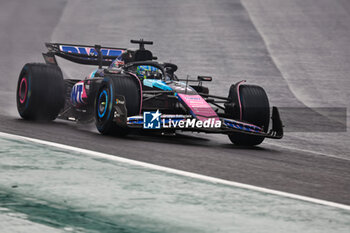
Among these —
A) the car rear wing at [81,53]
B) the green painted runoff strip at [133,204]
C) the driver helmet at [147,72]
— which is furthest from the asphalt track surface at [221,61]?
the car rear wing at [81,53]

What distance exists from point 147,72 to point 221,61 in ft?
34.0

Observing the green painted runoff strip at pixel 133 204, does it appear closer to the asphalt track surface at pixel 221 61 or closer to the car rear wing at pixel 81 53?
the asphalt track surface at pixel 221 61

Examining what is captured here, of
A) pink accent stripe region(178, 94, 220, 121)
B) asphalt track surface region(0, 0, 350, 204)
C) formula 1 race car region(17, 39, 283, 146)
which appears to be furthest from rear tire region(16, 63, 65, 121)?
pink accent stripe region(178, 94, 220, 121)

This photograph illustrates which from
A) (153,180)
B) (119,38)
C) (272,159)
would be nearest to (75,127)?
(272,159)

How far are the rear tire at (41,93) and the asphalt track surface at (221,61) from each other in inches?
12.2

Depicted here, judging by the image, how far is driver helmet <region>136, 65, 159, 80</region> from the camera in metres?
10.4

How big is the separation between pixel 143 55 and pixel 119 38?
13401 mm

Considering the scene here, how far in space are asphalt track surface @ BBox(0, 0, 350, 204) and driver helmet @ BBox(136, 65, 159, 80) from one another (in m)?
1.08

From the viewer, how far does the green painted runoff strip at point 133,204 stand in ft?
13.4

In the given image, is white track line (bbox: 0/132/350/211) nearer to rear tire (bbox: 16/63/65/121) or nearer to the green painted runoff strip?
the green painted runoff strip

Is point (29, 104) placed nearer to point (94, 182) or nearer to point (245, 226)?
point (94, 182)

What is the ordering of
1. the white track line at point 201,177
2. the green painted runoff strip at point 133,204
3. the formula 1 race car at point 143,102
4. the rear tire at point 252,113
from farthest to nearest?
the rear tire at point 252,113
the formula 1 race car at point 143,102
the white track line at point 201,177
the green painted runoff strip at point 133,204

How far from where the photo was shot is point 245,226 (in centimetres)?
421

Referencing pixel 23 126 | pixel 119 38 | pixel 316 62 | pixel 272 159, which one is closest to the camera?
pixel 272 159
